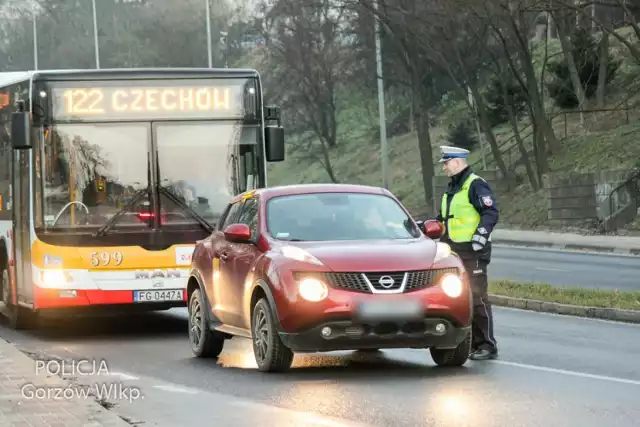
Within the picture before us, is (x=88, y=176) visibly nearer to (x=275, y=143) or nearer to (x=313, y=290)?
(x=275, y=143)

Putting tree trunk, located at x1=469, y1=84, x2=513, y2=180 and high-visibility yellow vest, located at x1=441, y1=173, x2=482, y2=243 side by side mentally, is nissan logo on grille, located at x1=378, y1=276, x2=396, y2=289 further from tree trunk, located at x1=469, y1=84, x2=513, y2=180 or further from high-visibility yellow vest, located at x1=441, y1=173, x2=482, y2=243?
tree trunk, located at x1=469, y1=84, x2=513, y2=180

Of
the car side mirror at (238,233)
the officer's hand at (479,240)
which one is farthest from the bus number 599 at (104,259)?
the officer's hand at (479,240)

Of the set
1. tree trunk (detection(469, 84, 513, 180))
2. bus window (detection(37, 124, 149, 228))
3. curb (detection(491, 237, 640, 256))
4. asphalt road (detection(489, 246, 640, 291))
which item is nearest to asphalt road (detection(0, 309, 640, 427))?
bus window (detection(37, 124, 149, 228))

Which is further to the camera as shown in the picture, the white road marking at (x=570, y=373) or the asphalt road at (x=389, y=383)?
the white road marking at (x=570, y=373)

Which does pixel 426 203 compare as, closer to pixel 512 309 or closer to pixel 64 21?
pixel 512 309

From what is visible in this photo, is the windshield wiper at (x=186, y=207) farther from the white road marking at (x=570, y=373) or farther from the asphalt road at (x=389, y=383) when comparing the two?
the white road marking at (x=570, y=373)

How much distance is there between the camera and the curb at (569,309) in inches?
679

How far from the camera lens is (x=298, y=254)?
1205 cm

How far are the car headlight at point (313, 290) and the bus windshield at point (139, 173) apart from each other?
490 centimetres

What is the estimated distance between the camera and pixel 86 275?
16.1 meters

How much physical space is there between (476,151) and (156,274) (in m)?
40.9

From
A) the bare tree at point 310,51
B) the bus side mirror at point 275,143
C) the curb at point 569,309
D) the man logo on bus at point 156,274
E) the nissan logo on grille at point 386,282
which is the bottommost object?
the curb at point 569,309

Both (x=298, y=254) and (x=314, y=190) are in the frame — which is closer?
(x=298, y=254)

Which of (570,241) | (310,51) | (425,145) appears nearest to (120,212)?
(570,241)
